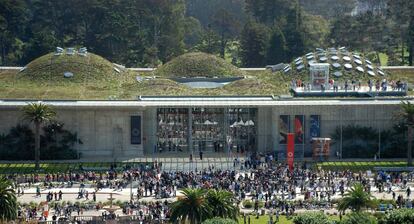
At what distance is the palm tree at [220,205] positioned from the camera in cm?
6825

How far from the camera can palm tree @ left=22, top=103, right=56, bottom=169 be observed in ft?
308

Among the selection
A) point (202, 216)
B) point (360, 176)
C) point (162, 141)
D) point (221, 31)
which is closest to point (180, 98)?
point (162, 141)

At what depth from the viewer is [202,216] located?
222 ft

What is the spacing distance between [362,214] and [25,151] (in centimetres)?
4270

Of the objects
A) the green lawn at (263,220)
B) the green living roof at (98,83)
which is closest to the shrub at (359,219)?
the green lawn at (263,220)

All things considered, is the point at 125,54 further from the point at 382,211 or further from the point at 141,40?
the point at 382,211

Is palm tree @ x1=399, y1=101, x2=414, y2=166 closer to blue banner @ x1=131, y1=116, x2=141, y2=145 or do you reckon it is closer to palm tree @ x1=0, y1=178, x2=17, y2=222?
blue banner @ x1=131, y1=116, x2=141, y2=145

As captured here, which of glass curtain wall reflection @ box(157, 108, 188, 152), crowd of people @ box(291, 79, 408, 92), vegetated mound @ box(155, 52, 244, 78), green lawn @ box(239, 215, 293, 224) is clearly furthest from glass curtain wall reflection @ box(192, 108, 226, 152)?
green lawn @ box(239, 215, 293, 224)

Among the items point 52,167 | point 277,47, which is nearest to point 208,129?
point 52,167

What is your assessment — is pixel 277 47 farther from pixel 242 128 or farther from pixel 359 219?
pixel 359 219

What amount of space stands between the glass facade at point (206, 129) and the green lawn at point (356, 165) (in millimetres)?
9205

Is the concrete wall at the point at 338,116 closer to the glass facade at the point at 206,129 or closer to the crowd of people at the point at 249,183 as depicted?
the glass facade at the point at 206,129

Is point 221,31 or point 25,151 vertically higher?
point 221,31

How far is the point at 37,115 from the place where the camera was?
93.9 metres
